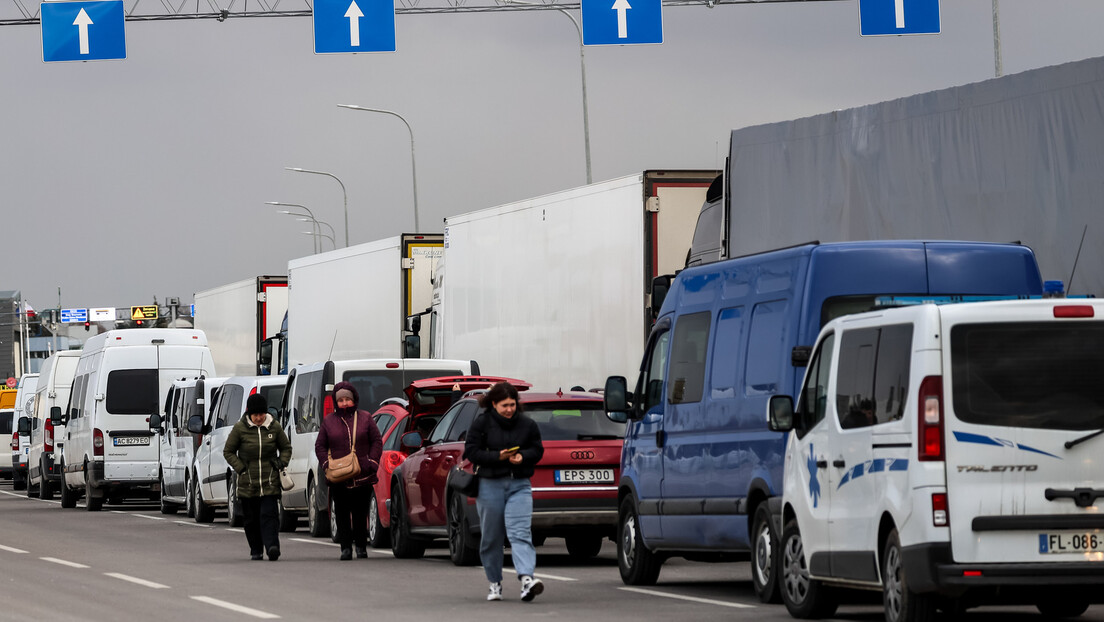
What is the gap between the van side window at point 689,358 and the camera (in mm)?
14938

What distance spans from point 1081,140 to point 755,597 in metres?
4.20

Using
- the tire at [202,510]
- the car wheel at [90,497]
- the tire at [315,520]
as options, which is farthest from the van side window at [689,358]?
the car wheel at [90,497]

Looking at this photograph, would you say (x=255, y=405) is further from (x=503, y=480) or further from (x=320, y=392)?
(x=503, y=480)

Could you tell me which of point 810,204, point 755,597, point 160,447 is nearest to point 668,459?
Answer: point 755,597

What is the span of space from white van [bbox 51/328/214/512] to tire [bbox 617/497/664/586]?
62.3ft

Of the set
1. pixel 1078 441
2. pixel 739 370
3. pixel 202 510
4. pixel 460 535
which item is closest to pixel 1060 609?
pixel 1078 441

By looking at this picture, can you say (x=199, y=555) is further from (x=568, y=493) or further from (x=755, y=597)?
(x=755, y=597)

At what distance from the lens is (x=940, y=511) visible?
10789 mm

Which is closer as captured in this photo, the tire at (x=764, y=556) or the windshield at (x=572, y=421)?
the tire at (x=764, y=556)

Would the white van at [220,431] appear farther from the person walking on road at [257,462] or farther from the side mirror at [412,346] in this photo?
the person walking on road at [257,462]

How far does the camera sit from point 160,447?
A: 3325 centimetres

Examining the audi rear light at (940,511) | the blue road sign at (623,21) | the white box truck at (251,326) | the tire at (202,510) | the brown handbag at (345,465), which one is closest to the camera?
the audi rear light at (940,511)

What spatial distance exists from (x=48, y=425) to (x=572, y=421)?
942 inches

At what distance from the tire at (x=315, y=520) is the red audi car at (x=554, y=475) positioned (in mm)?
5107
